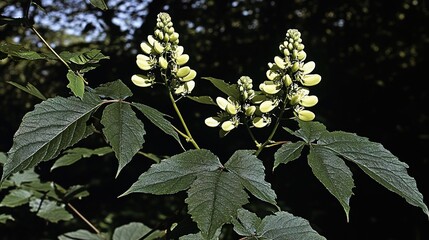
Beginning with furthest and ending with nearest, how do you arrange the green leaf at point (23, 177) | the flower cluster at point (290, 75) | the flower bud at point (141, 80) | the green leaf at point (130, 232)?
the green leaf at point (23, 177)
the green leaf at point (130, 232)
the flower bud at point (141, 80)
the flower cluster at point (290, 75)

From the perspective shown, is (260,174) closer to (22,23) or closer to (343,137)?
(343,137)

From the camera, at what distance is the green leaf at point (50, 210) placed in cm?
211

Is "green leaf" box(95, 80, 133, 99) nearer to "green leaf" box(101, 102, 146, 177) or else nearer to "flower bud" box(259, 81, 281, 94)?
"green leaf" box(101, 102, 146, 177)

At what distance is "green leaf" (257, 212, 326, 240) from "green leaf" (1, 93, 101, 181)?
0.47 m

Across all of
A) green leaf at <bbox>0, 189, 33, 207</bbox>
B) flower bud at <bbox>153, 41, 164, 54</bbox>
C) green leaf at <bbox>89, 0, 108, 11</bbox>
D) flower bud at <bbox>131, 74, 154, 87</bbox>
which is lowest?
green leaf at <bbox>0, 189, 33, 207</bbox>

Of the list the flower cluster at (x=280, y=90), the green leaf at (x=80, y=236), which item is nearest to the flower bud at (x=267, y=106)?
the flower cluster at (x=280, y=90)

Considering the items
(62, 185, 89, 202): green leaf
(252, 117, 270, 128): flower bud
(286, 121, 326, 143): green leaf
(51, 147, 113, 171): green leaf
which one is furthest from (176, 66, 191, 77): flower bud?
(62, 185, 89, 202): green leaf

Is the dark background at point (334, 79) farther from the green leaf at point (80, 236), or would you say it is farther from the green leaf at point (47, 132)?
the green leaf at point (47, 132)

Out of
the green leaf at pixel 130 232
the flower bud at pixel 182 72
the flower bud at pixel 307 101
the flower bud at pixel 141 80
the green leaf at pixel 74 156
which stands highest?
the flower bud at pixel 182 72

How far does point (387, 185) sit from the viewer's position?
1242mm

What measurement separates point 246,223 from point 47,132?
513mm

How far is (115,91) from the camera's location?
1.41 m

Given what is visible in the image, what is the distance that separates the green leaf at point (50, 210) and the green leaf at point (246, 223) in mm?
909

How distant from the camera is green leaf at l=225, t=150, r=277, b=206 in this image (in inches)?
46.4
